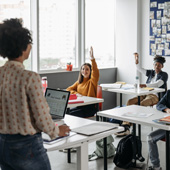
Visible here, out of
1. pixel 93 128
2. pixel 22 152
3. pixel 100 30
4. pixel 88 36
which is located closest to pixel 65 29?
pixel 88 36

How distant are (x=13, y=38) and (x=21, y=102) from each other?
0.99 ft

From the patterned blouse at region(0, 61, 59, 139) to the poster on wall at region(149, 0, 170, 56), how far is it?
4.69 m

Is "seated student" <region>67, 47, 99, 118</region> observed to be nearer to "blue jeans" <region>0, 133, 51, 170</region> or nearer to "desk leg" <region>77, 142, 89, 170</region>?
"desk leg" <region>77, 142, 89, 170</region>

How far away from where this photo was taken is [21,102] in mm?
1412

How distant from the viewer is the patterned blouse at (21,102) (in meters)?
1.41

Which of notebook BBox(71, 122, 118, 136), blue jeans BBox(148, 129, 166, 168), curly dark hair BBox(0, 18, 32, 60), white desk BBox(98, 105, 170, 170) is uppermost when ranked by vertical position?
curly dark hair BBox(0, 18, 32, 60)

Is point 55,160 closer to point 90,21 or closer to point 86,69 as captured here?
point 86,69

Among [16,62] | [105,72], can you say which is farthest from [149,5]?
[16,62]

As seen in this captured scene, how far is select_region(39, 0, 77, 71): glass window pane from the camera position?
17.0 feet

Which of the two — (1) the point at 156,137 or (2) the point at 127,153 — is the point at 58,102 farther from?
(2) the point at 127,153

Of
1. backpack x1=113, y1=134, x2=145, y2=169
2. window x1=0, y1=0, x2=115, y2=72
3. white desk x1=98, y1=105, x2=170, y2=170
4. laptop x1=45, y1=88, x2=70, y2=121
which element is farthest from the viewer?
window x1=0, y1=0, x2=115, y2=72

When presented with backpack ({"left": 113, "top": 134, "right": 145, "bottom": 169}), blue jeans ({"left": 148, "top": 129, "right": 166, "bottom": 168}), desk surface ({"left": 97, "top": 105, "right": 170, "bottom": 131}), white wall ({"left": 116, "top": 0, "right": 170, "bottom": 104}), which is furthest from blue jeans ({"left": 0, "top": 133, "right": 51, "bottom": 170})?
white wall ({"left": 116, "top": 0, "right": 170, "bottom": 104})

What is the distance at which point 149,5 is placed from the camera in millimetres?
5965

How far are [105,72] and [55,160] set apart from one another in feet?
9.93
